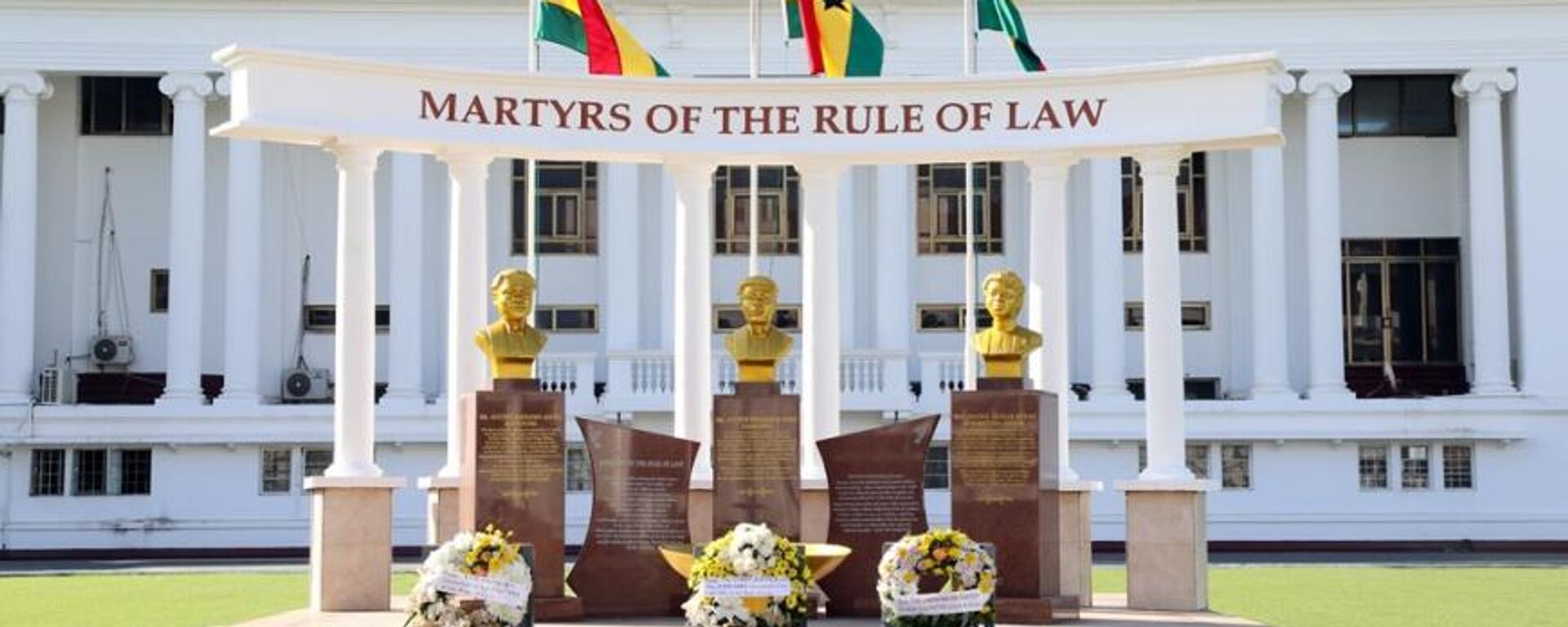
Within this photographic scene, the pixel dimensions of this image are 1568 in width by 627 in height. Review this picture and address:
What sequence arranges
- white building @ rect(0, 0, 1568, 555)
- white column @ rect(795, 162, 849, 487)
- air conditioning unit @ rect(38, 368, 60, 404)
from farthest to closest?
air conditioning unit @ rect(38, 368, 60, 404), white building @ rect(0, 0, 1568, 555), white column @ rect(795, 162, 849, 487)

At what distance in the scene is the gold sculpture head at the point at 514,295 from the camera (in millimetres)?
22844

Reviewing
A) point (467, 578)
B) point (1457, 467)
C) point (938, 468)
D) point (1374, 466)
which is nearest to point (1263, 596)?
point (467, 578)

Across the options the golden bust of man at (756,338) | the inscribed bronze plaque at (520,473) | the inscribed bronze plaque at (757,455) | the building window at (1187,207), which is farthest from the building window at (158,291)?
the inscribed bronze plaque at (757,455)

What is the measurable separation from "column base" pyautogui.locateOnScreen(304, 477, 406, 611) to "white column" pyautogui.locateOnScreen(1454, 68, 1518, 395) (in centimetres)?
2737

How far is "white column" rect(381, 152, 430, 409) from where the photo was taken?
45875 millimetres

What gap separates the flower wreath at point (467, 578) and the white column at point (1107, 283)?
89.4 feet

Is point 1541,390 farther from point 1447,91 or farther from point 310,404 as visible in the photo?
point 310,404

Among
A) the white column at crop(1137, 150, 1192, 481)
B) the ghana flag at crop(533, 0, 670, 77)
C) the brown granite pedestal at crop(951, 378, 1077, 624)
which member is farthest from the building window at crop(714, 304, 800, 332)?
the brown granite pedestal at crop(951, 378, 1077, 624)

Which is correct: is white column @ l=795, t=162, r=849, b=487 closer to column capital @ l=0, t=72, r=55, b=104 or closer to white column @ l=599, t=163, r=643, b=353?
white column @ l=599, t=163, r=643, b=353

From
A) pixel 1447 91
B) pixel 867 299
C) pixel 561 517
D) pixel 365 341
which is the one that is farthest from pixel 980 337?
pixel 1447 91

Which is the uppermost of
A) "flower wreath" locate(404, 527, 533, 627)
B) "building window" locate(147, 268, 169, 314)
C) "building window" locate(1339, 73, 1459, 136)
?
"building window" locate(1339, 73, 1459, 136)

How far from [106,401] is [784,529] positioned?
92.4 feet

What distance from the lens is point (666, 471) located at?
2325 cm

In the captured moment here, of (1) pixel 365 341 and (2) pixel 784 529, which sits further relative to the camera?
(1) pixel 365 341
